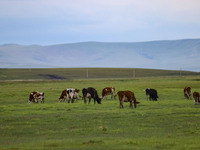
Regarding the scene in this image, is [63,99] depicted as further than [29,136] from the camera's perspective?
Yes

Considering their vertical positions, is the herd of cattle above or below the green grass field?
above

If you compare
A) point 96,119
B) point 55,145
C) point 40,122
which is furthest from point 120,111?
point 55,145

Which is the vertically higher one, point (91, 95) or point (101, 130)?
point (91, 95)

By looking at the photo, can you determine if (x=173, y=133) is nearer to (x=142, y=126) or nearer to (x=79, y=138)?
(x=142, y=126)

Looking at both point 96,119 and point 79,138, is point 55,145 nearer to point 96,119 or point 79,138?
point 79,138

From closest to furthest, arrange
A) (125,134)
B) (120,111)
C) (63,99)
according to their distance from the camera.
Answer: (125,134) → (120,111) → (63,99)

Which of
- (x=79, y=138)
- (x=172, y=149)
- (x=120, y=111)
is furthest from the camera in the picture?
(x=120, y=111)

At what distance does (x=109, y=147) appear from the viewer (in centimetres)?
1423

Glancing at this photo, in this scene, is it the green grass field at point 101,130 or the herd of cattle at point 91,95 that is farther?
the herd of cattle at point 91,95

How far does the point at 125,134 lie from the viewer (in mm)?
17891

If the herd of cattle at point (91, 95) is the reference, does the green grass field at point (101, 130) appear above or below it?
below

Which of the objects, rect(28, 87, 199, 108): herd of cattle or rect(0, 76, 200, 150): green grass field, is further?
rect(28, 87, 199, 108): herd of cattle

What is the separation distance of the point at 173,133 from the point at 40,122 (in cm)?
718

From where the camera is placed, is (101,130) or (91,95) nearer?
(101,130)
